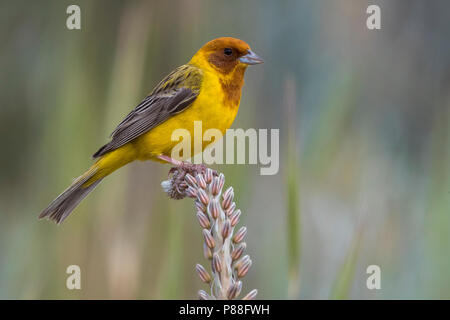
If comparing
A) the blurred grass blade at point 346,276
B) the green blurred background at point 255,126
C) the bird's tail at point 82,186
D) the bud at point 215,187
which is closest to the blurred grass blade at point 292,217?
the green blurred background at point 255,126

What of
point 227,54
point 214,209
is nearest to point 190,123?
point 227,54

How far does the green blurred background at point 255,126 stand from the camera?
10.6 feet

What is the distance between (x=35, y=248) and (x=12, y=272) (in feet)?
0.62

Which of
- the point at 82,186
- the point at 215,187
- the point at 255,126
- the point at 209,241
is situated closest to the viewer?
the point at 209,241

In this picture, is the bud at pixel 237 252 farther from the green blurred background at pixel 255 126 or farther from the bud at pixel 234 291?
the green blurred background at pixel 255 126

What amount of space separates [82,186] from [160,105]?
2.64ft

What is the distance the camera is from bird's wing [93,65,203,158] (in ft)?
12.6

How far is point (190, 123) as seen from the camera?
392cm

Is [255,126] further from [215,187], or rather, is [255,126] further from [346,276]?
[346,276]

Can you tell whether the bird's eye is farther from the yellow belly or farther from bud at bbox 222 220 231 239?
bud at bbox 222 220 231 239

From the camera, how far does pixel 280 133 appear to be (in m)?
4.60

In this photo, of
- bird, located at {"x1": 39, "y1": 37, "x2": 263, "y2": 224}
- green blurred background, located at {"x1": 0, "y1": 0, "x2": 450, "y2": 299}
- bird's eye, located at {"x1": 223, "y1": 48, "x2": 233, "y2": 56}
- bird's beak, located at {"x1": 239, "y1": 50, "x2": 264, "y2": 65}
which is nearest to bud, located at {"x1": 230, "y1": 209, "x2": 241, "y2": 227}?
green blurred background, located at {"x1": 0, "y1": 0, "x2": 450, "y2": 299}

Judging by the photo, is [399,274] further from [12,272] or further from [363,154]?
[12,272]

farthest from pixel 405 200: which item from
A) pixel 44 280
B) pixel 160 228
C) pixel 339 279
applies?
pixel 44 280
